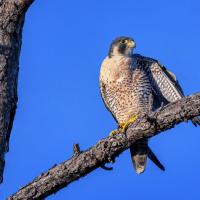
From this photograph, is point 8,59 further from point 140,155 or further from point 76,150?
point 140,155

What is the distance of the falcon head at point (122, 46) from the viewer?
7215mm

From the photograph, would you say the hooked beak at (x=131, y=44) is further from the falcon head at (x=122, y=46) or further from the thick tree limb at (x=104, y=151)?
the thick tree limb at (x=104, y=151)

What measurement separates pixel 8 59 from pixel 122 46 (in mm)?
3495

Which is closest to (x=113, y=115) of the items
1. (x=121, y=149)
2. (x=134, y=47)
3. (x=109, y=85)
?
(x=109, y=85)

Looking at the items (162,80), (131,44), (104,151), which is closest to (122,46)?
(131,44)

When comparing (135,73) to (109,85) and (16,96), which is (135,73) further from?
(16,96)

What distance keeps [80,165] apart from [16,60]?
2.86ft

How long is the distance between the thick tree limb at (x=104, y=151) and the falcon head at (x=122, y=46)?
3.24m

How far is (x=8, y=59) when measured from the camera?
392 centimetres

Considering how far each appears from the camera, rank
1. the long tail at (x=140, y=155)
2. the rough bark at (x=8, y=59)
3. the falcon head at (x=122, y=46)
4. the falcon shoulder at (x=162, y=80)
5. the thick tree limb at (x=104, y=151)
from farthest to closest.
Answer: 1. the falcon head at (x=122, y=46)
2. the falcon shoulder at (x=162, y=80)
3. the long tail at (x=140, y=155)
4. the rough bark at (x=8, y=59)
5. the thick tree limb at (x=104, y=151)

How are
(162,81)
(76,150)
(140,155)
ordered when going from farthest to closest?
(162,81) → (140,155) → (76,150)

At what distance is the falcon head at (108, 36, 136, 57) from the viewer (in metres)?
7.21

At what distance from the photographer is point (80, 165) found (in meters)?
3.84

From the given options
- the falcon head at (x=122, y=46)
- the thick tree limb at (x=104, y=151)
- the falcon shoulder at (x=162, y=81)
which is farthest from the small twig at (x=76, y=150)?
the falcon head at (x=122, y=46)
